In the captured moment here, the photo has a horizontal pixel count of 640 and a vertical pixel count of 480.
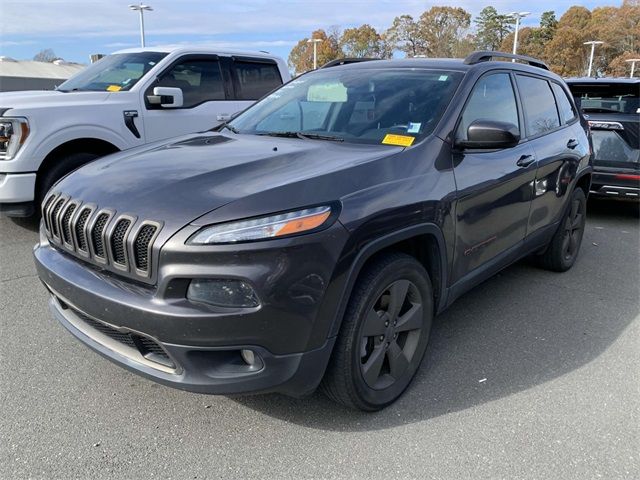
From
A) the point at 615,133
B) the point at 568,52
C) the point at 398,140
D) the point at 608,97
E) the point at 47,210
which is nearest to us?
the point at 47,210

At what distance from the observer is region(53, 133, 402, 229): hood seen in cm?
223

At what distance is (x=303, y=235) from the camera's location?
212 centimetres

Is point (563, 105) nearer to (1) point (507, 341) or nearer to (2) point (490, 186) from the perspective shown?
(2) point (490, 186)

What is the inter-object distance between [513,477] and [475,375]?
32.2 inches

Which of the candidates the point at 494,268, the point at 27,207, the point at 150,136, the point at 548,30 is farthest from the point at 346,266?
the point at 548,30

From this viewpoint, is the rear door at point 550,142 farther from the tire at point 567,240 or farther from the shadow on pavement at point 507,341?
the shadow on pavement at point 507,341

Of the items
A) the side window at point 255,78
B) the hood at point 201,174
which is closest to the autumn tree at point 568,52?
the side window at point 255,78

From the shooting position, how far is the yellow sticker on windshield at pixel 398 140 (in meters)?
2.84

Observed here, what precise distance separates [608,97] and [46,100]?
259 inches

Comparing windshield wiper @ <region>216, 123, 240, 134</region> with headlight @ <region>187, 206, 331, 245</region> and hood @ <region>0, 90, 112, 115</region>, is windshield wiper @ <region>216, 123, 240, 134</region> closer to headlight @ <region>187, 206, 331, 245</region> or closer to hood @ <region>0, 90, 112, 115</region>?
headlight @ <region>187, 206, 331, 245</region>

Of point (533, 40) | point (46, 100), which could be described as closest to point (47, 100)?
point (46, 100)

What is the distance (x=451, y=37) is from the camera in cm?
5475

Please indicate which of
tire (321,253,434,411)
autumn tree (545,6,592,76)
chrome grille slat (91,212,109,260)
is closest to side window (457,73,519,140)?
tire (321,253,434,411)

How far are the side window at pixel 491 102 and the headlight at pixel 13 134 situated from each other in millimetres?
3964
